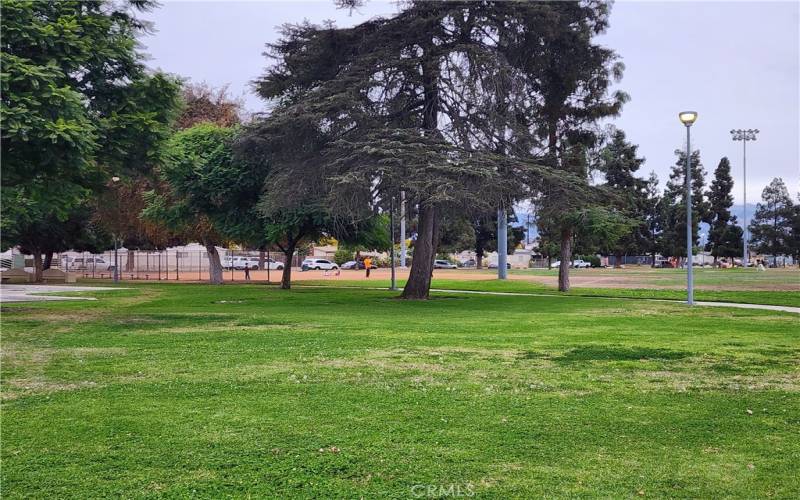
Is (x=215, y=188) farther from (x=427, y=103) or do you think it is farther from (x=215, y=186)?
(x=427, y=103)

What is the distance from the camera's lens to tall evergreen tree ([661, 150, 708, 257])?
294 feet

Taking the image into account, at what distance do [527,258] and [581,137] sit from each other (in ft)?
236

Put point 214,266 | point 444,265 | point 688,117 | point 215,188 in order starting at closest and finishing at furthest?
point 688,117 → point 215,188 → point 214,266 → point 444,265

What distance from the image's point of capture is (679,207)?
291 ft

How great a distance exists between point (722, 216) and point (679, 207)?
8.82m

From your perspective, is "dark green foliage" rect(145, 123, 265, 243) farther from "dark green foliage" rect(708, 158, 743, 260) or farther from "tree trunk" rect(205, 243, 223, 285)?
"dark green foliage" rect(708, 158, 743, 260)

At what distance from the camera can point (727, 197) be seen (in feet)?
303

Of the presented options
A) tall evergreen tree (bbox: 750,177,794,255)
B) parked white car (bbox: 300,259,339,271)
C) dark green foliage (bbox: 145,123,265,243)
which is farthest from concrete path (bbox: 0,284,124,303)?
tall evergreen tree (bbox: 750,177,794,255)

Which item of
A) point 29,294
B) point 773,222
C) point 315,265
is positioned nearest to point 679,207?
point 773,222

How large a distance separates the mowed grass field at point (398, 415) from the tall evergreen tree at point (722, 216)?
86.3 m

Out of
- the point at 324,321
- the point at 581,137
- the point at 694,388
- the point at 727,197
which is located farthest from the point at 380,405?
the point at 727,197

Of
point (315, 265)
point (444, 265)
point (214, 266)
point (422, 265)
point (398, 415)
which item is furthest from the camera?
point (444, 265)

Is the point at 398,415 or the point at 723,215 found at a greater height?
the point at 723,215

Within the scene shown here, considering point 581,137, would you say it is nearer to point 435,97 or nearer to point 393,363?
point 435,97
